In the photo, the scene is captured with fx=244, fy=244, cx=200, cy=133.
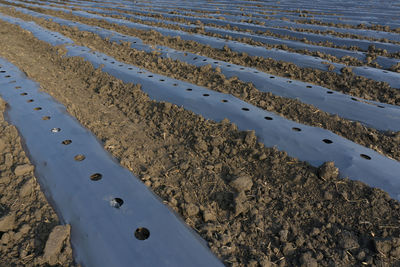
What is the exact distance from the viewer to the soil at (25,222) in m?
1.55

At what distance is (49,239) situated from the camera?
5.21ft

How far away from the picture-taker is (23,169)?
2199mm

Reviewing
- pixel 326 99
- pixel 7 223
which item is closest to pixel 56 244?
pixel 7 223

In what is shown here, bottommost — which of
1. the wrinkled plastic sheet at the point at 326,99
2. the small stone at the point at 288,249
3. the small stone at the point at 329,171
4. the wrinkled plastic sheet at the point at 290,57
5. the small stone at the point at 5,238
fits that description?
the small stone at the point at 288,249

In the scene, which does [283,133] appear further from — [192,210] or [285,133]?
[192,210]

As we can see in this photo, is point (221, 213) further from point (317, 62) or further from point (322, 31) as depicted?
point (322, 31)

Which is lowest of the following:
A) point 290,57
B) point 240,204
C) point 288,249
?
point 288,249

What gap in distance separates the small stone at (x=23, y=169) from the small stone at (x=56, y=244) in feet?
2.83

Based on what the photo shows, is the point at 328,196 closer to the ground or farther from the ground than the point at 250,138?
closer to the ground

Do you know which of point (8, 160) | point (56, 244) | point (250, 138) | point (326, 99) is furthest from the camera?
point (326, 99)

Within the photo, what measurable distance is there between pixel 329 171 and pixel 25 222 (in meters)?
2.45

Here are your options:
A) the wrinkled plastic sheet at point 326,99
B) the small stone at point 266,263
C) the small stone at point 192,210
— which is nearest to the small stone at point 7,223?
the small stone at point 192,210

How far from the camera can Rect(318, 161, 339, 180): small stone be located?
214 cm

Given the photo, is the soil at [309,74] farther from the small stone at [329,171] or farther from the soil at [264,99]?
the small stone at [329,171]
